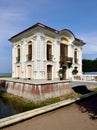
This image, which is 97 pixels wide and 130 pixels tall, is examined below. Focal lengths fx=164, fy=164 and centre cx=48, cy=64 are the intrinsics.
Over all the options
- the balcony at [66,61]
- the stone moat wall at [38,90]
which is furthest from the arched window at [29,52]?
the stone moat wall at [38,90]

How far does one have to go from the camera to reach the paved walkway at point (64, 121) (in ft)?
17.8

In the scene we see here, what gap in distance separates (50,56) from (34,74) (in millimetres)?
3342

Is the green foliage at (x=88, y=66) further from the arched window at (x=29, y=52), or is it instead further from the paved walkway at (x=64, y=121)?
the paved walkway at (x=64, y=121)

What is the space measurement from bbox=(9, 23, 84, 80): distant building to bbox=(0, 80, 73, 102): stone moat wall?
18.6 ft

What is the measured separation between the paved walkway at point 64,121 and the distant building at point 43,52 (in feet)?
42.1

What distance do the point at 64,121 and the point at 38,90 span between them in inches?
229

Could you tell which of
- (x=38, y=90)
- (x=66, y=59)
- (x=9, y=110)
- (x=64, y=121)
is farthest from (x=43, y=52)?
(x=64, y=121)

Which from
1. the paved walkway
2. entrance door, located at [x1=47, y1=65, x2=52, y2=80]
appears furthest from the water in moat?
entrance door, located at [x1=47, y1=65, x2=52, y2=80]

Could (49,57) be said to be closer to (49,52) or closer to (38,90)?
(49,52)

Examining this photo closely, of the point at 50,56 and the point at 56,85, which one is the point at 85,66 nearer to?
the point at 50,56

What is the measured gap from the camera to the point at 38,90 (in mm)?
11695

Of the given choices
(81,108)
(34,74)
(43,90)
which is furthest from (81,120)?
(34,74)

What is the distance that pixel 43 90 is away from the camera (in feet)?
39.3

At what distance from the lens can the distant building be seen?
20.0 m
